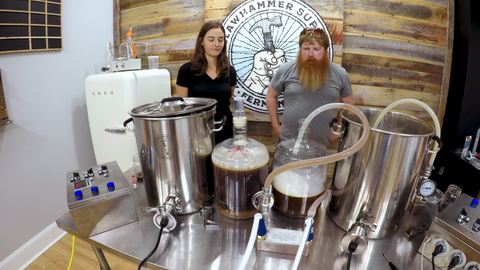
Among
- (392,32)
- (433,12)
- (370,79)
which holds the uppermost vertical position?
(433,12)

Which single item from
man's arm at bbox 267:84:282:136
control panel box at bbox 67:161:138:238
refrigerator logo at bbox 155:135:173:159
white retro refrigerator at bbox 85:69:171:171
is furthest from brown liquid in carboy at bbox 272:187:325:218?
white retro refrigerator at bbox 85:69:171:171

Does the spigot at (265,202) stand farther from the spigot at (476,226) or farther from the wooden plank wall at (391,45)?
the wooden plank wall at (391,45)

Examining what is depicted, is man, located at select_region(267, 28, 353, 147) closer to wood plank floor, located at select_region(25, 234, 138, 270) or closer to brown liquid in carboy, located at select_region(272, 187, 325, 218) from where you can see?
brown liquid in carboy, located at select_region(272, 187, 325, 218)

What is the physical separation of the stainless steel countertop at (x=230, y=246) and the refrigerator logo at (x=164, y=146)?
0.27m

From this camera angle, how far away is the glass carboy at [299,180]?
31.8 inches

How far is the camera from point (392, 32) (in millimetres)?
2143

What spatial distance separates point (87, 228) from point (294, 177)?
2.49 feet

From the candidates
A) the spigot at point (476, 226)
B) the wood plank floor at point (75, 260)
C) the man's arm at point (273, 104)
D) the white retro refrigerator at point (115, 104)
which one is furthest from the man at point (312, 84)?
the wood plank floor at point (75, 260)

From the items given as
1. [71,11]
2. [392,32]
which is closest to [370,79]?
[392,32]

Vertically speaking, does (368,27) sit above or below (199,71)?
above

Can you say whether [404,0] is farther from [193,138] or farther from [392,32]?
[193,138]

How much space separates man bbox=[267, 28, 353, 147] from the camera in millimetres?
1712

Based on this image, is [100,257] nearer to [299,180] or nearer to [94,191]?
[94,191]

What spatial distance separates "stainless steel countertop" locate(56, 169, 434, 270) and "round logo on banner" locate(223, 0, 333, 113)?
1636mm
